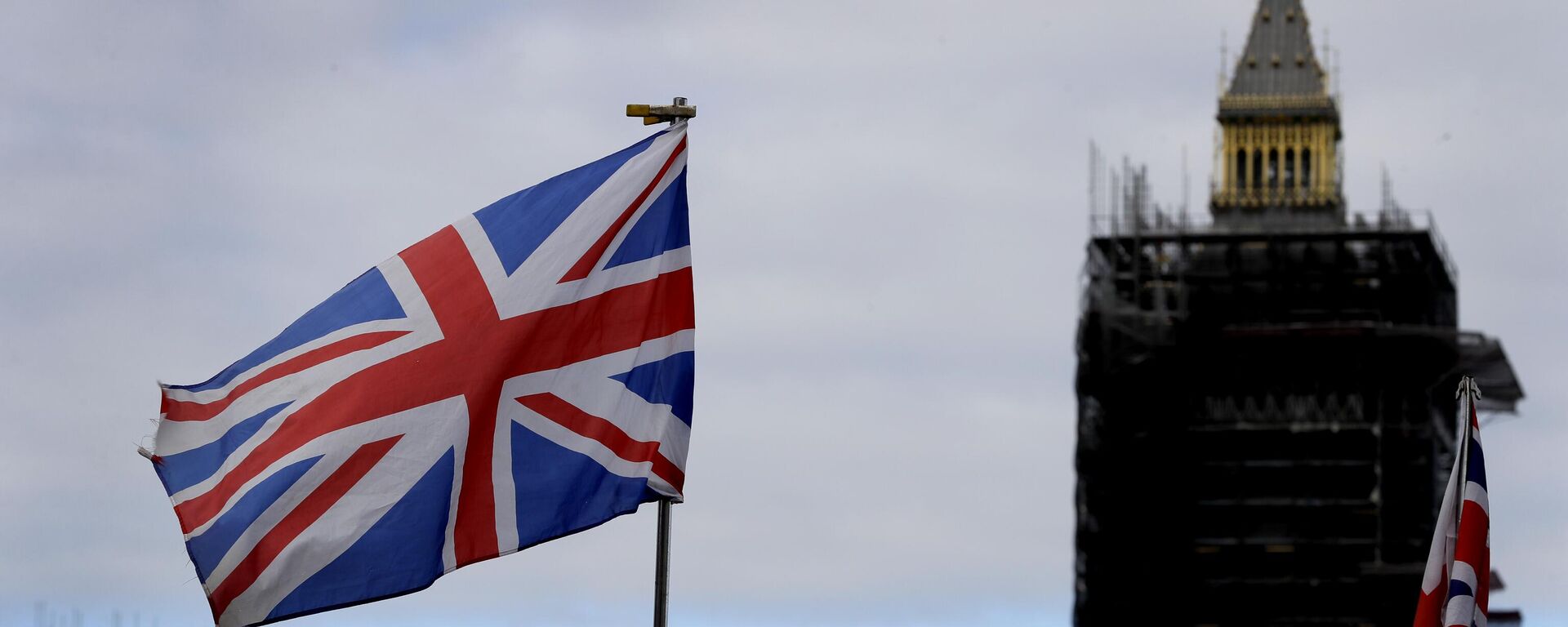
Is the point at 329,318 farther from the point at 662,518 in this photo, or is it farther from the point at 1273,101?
the point at 1273,101

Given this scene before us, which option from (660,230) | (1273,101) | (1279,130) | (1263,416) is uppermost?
(1273,101)

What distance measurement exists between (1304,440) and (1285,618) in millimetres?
7306

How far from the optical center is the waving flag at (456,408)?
16172 millimetres

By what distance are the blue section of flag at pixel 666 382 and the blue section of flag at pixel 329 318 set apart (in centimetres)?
148

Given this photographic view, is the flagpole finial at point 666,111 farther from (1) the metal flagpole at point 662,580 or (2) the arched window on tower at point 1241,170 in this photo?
(2) the arched window on tower at point 1241,170

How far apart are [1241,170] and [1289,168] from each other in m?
2.05

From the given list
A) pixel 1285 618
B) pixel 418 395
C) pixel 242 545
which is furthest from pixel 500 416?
pixel 1285 618

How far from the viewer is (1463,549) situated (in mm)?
16797

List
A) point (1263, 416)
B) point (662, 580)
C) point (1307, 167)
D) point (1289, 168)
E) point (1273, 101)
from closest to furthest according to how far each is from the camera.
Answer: point (662, 580) → point (1263, 416) → point (1307, 167) → point (1289, 168) → point (1273, 101)

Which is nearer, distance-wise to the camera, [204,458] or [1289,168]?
[204,458]

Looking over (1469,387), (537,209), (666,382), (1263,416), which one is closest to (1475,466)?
(1469,387)

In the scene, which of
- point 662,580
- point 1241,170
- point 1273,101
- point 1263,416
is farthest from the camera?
point 1273,101

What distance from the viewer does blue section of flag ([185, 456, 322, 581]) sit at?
16.2 meters

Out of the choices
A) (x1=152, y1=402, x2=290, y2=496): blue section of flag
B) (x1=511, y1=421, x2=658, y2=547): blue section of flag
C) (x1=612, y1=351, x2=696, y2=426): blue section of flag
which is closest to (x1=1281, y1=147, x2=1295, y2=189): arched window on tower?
(x1=612, y1=351, x2=696, y2=426): blue section of flag
